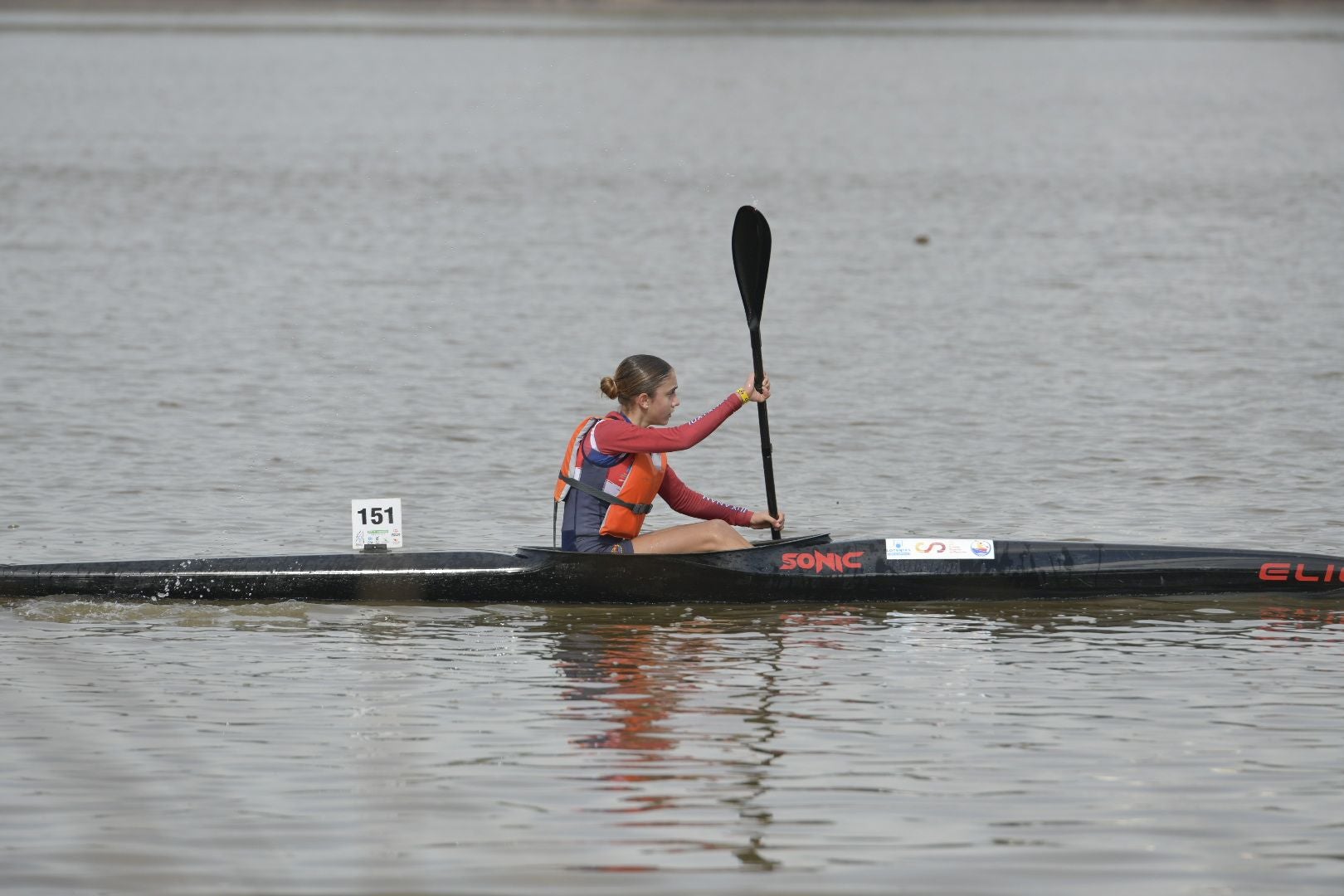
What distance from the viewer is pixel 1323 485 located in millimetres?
12625

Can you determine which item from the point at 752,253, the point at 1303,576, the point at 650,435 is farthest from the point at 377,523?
the point at 1303,576

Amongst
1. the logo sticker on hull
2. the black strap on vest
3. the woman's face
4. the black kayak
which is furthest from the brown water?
the woman's face

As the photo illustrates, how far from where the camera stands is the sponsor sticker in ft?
30.7

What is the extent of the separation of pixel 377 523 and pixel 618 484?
114 centimetres

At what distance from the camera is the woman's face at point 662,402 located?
912 cm

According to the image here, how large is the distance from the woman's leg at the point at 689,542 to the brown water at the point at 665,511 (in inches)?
11.5

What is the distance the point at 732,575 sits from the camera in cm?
929

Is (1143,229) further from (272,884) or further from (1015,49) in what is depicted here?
(1015,49)

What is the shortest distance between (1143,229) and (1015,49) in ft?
204

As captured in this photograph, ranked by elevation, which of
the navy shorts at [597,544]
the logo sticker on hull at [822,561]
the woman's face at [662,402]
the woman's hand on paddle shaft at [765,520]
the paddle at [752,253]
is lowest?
the logo sticker on hull at [822,561]

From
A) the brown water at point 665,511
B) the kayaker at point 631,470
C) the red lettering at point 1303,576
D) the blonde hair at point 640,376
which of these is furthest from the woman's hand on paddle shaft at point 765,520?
the red lettering at point 1303,576

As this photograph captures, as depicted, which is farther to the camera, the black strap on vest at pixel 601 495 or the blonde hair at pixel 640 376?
the black strap on vest at pixel 601 495

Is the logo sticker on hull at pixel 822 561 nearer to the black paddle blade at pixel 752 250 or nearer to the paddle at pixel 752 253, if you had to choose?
the paddle at pixel 752 253

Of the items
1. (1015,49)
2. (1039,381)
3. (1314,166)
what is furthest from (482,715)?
(1015,49)
